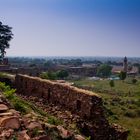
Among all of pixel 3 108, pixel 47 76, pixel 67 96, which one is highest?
pixel 3 108

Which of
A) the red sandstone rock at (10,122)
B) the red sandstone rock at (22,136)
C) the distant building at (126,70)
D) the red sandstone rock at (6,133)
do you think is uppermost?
the red sandstone rock at (10,122)

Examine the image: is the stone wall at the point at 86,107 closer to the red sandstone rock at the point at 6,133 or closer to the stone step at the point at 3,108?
the stone step at the point at 3,108

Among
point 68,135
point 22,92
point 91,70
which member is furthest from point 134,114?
point 91,70

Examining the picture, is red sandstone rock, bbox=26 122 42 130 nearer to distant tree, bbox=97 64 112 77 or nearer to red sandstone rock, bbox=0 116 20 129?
red sandstone rock, bbox=0 116 20 129

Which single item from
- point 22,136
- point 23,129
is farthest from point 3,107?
point 22,136

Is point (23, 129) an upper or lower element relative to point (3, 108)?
lower

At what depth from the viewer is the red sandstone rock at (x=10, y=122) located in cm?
791

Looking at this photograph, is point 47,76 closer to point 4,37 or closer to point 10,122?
point 4,37

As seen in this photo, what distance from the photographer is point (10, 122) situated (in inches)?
315

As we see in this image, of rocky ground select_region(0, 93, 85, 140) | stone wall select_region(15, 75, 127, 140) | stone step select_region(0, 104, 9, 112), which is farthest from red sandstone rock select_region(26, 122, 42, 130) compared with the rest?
stone wall select_region(15, 75, 127, 140)

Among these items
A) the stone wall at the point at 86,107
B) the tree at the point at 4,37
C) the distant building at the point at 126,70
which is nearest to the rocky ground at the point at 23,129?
the stone wall at the point at 86,107

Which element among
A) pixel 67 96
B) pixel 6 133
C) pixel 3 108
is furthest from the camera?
pixel 67 96

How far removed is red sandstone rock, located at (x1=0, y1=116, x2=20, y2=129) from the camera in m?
7.91

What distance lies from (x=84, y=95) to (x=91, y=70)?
477 ft
